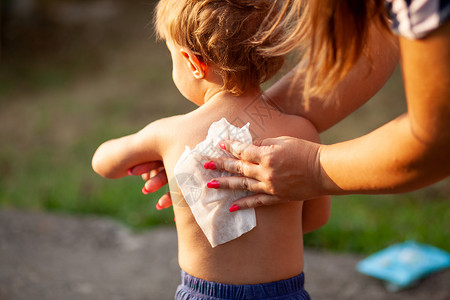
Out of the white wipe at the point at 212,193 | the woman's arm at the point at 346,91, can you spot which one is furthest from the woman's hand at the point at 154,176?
the woman's arm at the point at 346,91

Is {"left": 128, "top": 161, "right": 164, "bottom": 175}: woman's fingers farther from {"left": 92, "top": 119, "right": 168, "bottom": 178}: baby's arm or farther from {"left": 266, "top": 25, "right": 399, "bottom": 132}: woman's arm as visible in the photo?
{"left": 266, "top": 25, "right": 399, "bottom": 132}: woman's arm

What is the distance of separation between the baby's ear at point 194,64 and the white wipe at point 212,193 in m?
0.16

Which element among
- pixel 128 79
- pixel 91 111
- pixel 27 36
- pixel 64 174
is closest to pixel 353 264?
pixel 64 174

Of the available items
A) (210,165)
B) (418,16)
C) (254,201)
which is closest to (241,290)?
(254,201)

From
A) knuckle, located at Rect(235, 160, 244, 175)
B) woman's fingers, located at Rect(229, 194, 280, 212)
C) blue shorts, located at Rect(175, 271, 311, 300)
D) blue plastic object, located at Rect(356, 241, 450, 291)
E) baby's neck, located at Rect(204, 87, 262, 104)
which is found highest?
baby's neck, located at Rect(204, 87, 262, 104)

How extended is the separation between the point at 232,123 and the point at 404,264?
177 cm

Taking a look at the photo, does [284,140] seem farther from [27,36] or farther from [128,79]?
[27,36]

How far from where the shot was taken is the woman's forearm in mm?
1128

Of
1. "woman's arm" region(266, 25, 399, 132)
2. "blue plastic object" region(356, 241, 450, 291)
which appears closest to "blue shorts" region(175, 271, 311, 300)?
"woman's arm" region(266, 25, 399, 132)

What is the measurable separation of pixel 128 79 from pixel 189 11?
6.49 m

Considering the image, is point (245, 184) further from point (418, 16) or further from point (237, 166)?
point (418, 16)

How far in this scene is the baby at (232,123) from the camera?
145 centimetres

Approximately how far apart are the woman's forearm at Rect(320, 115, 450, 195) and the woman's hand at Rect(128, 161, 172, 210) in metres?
0.63

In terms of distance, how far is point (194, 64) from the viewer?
150 cm
